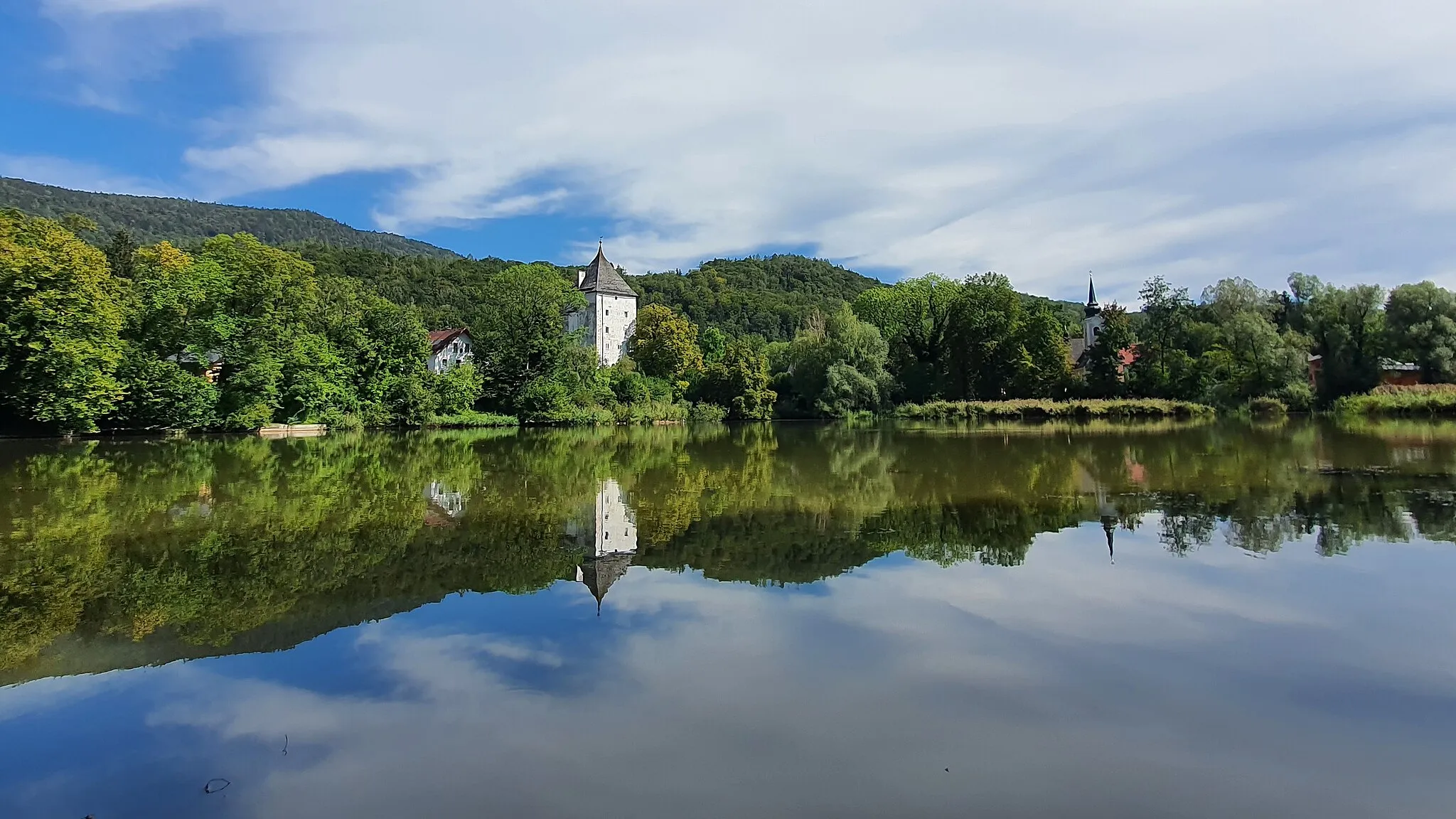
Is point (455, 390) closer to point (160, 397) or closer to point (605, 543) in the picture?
point (160, 397)

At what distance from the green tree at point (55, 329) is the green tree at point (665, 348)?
3542 centimetres

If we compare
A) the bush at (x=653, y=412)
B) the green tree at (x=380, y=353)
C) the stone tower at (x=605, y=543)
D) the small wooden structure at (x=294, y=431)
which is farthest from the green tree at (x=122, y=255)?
the stone tower at (x=605, y=543)

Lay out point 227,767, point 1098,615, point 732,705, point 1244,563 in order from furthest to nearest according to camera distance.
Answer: point 1244,563
point 1098,615
point 732,705
point 227,767

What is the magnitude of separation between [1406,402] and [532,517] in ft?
139

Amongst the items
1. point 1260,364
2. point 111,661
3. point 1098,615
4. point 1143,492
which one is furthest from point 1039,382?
point 111,661

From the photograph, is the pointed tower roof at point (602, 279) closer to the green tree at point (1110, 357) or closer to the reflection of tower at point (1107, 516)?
the green tree at point (1110, 357)

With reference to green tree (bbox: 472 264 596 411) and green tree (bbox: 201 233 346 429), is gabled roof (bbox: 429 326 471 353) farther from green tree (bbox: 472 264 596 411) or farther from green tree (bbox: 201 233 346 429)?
green tree (bbox: 201 233 346 429)

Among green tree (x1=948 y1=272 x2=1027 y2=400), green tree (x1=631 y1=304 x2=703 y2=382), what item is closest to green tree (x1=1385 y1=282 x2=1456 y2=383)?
green tree (x1=948 y1=272 x2=1027 y2=400)

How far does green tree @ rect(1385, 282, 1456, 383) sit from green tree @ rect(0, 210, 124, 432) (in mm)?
60508

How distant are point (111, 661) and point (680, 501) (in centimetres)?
829

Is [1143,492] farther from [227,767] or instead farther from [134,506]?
[134,506]

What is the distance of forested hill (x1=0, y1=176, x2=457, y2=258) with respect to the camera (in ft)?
375

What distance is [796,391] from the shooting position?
5519 centimetres

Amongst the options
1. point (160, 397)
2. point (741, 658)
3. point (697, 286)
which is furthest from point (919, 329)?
point (697, 286)
